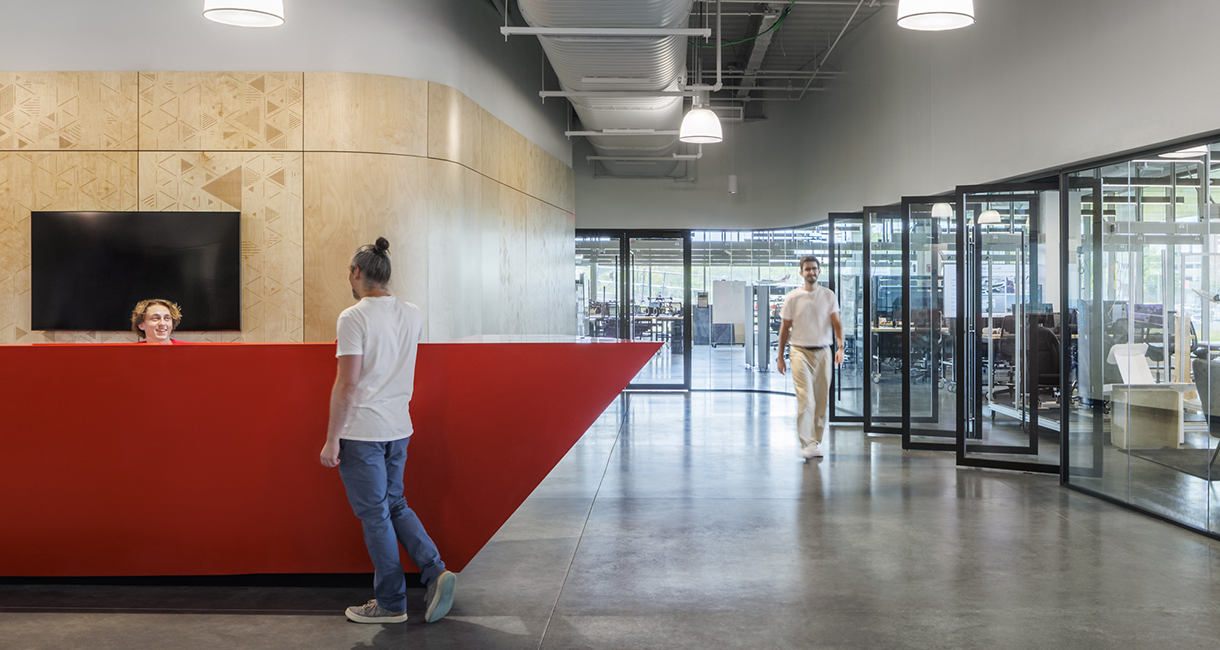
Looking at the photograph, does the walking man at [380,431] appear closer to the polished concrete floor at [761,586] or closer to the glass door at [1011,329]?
the polished concrete floor at [761,586]

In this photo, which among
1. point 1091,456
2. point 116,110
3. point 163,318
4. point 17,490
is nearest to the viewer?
point 17,490

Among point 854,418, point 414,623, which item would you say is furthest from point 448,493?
point 854,418

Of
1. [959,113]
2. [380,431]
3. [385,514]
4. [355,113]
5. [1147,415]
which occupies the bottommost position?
[385,514]

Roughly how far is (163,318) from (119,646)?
2.12 meters

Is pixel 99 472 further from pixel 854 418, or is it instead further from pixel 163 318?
pixel 854 418

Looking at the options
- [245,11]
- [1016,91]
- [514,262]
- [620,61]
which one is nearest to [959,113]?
[1016,91]

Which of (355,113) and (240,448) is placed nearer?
(240,448)

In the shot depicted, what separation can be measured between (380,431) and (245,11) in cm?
292

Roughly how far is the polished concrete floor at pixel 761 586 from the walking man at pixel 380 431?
0.17 meters

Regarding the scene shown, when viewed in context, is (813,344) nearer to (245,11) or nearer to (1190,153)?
(1190,153)

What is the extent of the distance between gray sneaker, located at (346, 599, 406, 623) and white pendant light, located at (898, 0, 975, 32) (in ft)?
13.0

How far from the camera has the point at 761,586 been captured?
155 inches

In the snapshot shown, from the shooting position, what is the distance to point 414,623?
3.53 m

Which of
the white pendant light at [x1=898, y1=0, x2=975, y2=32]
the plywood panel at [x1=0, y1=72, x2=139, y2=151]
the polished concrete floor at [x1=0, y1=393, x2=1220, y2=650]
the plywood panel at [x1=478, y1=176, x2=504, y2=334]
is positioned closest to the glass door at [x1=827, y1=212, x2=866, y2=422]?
the polished concrete floor at [x1=0, y1=393, x2=1220, y2=650]
